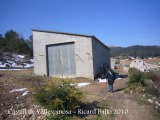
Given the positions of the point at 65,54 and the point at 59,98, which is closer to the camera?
the point at 59,98

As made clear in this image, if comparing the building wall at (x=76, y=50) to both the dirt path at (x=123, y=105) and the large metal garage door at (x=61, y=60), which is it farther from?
the dirt path at (x=123, y=105)

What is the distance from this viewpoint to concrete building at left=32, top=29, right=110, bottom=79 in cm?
1827

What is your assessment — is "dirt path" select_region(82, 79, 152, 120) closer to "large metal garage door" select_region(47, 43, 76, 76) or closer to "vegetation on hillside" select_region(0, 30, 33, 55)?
"large metal garage door" select_region(47, 43, 76, 76)

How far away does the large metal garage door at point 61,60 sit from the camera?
19422 millimetres

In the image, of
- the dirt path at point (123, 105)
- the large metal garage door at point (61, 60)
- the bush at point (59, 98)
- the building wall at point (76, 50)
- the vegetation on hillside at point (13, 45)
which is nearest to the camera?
the bush at point (59, 98)

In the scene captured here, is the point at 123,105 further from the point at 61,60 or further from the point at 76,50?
the point at 61,60

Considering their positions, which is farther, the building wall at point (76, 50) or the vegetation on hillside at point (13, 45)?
the vegetation on hillside at point (13, 45)

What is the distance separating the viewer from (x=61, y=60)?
2011 cm

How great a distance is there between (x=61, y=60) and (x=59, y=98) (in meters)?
11.5

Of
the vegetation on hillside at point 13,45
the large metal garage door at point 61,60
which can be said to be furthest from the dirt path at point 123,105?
the vegetation on hillside at point 13,45

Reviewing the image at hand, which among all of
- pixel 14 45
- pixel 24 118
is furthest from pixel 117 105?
pixel 14 45

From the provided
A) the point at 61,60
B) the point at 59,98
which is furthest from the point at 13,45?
the point at 59,98

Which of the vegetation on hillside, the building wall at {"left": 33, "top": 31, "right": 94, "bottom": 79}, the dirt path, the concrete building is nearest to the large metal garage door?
the concrete building

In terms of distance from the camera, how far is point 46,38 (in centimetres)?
2070
